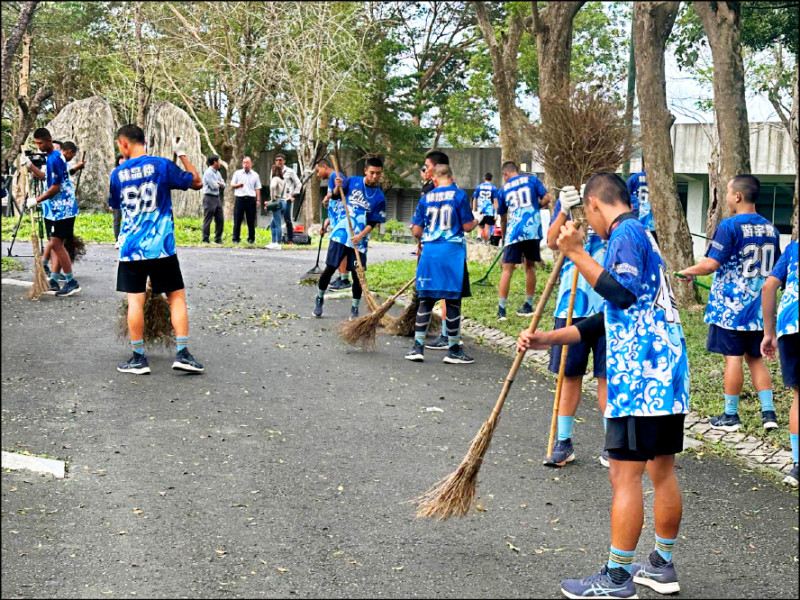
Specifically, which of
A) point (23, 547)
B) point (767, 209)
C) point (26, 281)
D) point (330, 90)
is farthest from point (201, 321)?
point (767, 209)

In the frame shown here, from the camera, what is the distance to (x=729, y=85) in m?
11.0

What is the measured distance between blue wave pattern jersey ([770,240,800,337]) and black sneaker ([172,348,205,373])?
15.2 ft

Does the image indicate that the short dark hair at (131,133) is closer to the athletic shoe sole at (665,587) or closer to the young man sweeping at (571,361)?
the young man sweeping at (571,361)

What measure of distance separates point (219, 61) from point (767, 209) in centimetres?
1914

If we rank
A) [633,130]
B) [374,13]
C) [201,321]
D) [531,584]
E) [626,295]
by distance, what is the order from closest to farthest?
[626,295] < [531,584] < [201,321] < [633,130] < [374,13]

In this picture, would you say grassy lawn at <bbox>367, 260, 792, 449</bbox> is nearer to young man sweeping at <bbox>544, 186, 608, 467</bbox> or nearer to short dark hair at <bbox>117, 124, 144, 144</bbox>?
young man sweeping at <bbox>544, 186, 608, 467</bbox>

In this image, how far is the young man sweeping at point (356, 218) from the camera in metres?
10.3

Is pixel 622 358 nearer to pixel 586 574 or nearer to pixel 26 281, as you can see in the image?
pixel 586 574

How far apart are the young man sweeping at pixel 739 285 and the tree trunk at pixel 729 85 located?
4.55m

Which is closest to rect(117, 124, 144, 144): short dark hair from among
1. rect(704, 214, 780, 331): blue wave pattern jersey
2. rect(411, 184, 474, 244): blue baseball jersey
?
rect(411, 184, 474, 244): blue baseball jersey

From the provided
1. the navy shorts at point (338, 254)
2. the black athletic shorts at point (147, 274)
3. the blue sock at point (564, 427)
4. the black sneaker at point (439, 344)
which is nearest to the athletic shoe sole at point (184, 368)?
the black athletic shorts at point (147, 274)

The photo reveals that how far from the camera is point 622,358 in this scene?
400 cm

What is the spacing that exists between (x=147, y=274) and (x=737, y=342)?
183 inches

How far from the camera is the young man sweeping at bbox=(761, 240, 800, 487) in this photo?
523 centimetres
